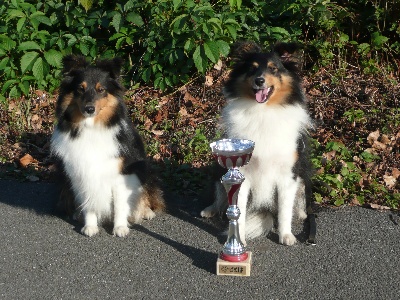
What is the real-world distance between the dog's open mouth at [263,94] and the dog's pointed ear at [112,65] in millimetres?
1269

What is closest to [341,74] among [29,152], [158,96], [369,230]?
[158,96]

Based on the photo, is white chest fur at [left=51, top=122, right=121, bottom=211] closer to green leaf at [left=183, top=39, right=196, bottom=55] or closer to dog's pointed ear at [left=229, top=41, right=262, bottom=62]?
dog's pointed ear at [left=229, top=41, right=262, bottom=62]

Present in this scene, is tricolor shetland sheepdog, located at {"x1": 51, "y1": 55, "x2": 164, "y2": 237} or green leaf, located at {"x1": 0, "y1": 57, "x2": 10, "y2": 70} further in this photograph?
green leaf, located at {"x1": 0, "y1": 57, "x2": 10, "y2": 70}

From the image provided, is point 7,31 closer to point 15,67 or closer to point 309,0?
point 15,67

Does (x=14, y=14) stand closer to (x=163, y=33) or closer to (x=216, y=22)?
(x=163, y=33)

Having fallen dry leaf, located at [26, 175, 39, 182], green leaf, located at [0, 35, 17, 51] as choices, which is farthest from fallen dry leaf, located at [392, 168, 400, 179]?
green leaf, located at [0, 35, 17, 51]

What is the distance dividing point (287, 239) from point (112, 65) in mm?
2171

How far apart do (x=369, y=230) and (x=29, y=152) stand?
444 centimetres

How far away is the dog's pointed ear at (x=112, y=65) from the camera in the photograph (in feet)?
18.4

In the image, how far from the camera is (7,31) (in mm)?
8930

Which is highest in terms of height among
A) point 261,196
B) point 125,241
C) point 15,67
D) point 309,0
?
point 309,0

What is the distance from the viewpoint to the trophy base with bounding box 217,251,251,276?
486 centimetres

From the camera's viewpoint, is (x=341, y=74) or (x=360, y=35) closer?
(x=341, y=74)

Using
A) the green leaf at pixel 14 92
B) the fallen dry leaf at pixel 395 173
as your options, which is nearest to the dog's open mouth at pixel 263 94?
the fallen dry leaf at pixel 395 173
